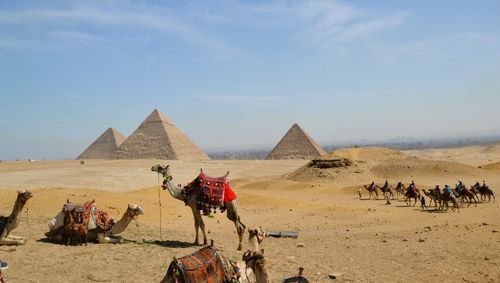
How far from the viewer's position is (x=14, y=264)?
8.14m

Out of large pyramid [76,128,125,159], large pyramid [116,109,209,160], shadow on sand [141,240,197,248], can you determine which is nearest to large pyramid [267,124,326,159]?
large pyramid [116,109,209,160]

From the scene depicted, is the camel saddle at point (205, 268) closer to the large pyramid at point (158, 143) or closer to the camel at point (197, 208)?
the camel at point (197, 208)

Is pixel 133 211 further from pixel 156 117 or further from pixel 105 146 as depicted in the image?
pixel 105 146

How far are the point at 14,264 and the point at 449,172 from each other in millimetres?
33938

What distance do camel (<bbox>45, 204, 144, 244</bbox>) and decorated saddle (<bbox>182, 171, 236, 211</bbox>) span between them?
4.49ft

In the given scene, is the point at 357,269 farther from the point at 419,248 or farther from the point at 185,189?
the point at 185,189

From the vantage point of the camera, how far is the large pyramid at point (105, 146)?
309 feet

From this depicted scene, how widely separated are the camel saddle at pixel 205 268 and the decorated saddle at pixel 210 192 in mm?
3805

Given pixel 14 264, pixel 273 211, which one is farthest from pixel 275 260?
pixel 273 211

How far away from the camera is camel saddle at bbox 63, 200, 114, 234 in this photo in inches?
385

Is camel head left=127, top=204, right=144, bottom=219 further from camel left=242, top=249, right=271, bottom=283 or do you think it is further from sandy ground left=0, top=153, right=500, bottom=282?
camel left=242, top=249, right=271, bottom=283

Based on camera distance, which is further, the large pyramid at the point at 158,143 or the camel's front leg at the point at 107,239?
the large pyramid at the point at 158,143

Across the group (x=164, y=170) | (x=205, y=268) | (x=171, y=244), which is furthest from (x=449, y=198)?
(x=205, y=268)

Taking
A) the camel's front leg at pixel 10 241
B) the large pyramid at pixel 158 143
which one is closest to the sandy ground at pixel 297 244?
the camel's front leg at pixel 10 241
